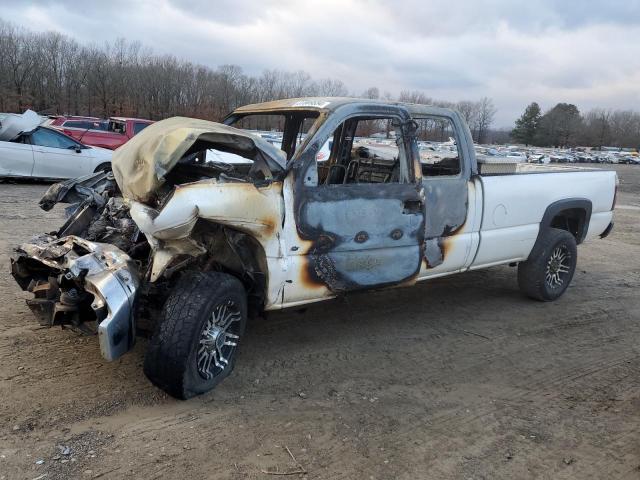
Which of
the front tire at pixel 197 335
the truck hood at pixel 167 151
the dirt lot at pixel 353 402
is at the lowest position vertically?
the dirt lot at pixel 353 402

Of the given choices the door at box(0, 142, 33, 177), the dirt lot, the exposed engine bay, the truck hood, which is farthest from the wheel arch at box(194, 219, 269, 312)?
the door at box(0, 142, 33, 177)

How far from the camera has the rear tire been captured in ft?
19.2

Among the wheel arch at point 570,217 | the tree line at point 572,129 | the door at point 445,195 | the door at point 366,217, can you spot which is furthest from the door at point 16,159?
the tree line at point 572,129

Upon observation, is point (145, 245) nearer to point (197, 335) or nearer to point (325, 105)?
point (197, 335)

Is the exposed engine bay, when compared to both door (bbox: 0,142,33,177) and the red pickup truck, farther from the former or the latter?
the red pickup truck

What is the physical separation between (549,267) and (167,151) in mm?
4382

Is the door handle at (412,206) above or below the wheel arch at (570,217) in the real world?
above

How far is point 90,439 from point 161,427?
0.39 metres

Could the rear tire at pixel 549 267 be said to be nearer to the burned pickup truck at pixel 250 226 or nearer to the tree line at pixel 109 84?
the burned pickup truck at pixel 250 226

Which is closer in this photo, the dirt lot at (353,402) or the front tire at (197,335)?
the dirt lot at (353,402)

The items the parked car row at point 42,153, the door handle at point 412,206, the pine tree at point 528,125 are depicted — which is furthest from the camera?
the pine tree at point 528,125

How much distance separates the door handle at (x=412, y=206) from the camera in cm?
447

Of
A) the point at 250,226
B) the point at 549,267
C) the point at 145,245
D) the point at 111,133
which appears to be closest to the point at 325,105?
the point at 250,226

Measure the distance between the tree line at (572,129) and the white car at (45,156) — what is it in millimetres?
102404
